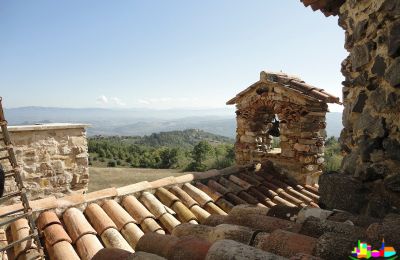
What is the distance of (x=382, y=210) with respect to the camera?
2301 mm

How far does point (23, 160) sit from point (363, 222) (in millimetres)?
6675

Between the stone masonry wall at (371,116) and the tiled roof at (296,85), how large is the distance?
116 inches

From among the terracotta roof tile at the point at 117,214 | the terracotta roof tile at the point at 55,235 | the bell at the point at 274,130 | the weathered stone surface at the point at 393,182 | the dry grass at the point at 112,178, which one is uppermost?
the bell at the point at 274,130

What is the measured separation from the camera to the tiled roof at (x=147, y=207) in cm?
338

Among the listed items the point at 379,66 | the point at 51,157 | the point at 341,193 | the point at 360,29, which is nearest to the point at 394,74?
the point at 379,66

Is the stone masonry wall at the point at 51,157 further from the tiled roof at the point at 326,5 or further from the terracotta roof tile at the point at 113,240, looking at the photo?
the tiled roof at the point at 326,5

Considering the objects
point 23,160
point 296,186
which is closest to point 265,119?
point 296,186

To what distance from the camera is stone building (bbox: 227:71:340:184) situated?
5.89 metres

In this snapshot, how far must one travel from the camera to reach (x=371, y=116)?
2.50 m

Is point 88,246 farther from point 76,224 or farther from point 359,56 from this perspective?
point 359,56

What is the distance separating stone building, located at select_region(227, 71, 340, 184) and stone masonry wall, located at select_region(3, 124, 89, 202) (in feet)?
13.1

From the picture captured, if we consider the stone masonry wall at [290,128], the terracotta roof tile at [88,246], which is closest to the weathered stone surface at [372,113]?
the terracotta roof tile at [88,246]

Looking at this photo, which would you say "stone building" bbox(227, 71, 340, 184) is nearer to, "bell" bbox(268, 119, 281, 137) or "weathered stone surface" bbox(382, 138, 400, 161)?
"bell" bbox(268, 119, 281, 137)

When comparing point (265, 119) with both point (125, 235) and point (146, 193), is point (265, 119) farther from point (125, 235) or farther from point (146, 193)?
point (125, 235)
